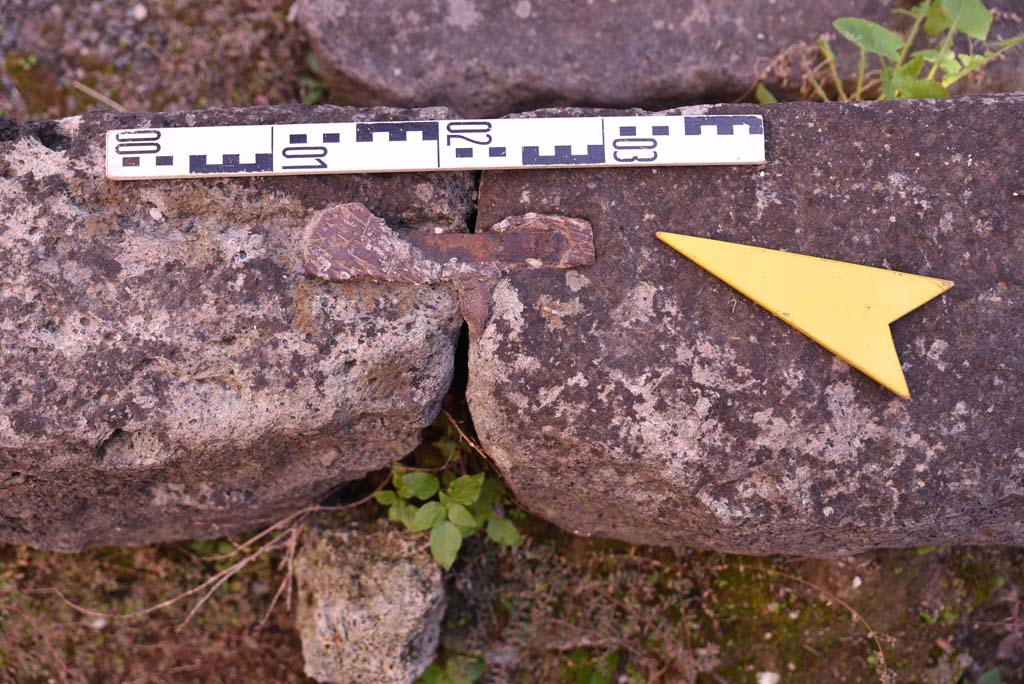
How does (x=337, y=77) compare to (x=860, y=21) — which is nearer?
(x=860, y=21)

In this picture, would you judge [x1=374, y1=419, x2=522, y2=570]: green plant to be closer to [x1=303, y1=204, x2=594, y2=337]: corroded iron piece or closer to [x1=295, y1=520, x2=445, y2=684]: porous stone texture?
[x1=295, y1=520, x2=445, y2=684]: porous stone texture

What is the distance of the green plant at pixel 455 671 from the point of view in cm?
239

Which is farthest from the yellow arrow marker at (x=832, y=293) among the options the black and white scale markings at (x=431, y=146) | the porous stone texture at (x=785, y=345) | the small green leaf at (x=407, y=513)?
the small green leaf at (x=407, y=513)

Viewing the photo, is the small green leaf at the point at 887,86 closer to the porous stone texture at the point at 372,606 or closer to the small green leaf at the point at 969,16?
the small green leaf at the point at 969,16

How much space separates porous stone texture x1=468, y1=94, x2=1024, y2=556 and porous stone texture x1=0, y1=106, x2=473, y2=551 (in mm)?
238

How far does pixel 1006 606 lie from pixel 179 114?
116 inches

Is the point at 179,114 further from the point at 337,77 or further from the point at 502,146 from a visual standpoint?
the point at 502,146

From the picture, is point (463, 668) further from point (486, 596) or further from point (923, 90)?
point (923, 90)

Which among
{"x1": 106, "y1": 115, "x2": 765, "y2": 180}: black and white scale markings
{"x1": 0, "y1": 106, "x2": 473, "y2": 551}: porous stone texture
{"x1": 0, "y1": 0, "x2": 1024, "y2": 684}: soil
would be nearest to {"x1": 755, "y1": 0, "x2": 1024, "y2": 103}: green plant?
{"x1": 106, "y1": 115, "x2": 765, "y2": 180}: black and white scale markings

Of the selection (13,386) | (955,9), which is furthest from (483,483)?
(955,9)

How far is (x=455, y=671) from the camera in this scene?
2.39 meters

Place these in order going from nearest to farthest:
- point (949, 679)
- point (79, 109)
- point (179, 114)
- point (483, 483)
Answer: point (179, 114) < point (483, 483) < point (949, 679) < point (79, 109)

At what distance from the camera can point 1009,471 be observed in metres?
1.90

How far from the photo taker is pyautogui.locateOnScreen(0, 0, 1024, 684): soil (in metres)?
2.45
